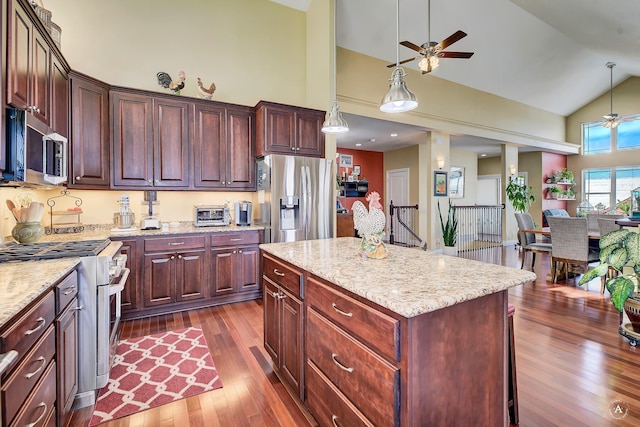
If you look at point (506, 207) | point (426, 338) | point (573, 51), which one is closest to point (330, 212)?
point (426, 338)

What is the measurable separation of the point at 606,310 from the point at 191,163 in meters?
5.23

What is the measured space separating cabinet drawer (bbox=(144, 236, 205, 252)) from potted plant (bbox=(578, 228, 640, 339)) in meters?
3.68

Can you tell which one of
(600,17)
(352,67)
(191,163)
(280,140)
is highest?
(600,17)

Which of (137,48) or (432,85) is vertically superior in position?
(432,85)

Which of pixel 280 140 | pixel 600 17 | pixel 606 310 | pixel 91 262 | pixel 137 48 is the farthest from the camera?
pixel 600 17

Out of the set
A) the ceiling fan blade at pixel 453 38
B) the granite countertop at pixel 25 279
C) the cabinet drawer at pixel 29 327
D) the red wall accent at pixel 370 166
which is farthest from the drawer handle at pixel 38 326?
the red wall accent at pixel 370 166

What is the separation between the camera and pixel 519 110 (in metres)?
8.35

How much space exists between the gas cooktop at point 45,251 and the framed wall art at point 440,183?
6.60 m

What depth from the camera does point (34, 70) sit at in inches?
83.1

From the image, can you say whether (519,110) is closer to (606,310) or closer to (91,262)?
(606,310)

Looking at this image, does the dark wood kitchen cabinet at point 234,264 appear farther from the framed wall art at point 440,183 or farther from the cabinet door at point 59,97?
the framed wall art at point 440,183

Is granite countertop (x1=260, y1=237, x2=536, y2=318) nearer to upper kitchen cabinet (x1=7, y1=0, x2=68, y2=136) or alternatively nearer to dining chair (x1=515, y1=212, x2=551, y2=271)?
upper kitchen cabinet (x1=7, y1=0, x2=68, y2=136)

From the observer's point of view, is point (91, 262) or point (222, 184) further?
point (222, 184)

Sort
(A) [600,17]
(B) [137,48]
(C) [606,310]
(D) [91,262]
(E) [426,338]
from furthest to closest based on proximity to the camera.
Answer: (A) [600,17]
(B) [137,48]
(C) [606,310]
(D) [91,262]
(E) [426,338]
